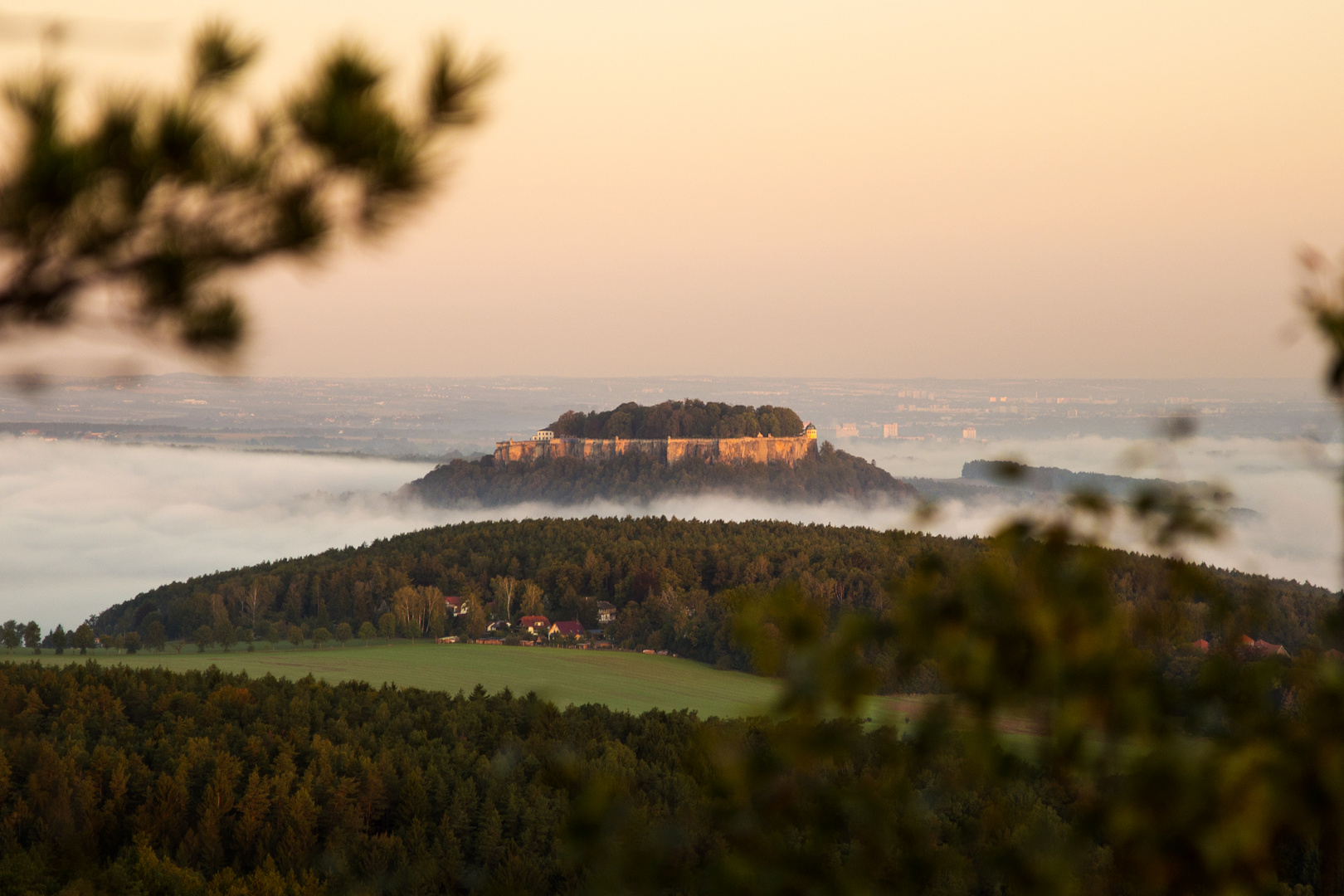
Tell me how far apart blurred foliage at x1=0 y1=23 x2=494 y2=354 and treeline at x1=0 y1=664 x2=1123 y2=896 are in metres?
7.69

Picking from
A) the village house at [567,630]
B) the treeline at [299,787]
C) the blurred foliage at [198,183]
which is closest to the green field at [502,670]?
the village house at [567,630]

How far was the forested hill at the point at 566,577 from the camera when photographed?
239ft

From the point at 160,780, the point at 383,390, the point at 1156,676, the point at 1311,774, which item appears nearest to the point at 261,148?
the point at 1156,676

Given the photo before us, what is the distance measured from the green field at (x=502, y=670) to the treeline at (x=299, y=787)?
940 centimetres

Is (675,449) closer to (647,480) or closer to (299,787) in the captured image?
(647,480)

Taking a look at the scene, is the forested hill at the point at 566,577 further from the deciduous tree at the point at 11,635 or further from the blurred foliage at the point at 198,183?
the blurred foliage at the point at 198,183

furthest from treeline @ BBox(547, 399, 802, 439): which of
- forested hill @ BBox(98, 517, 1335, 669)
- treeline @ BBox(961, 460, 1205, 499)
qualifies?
treeline @ BBox(961, 460, 1205, 499)

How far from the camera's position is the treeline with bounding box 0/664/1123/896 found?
21.4 metres

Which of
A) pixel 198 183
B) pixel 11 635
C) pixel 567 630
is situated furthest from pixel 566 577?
pixel 198 183

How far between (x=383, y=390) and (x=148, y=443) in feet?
122

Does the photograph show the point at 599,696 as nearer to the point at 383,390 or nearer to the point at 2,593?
the point at 2,593

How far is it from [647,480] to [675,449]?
558 cm

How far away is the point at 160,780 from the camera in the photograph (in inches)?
1032

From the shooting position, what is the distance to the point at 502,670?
57125mm
